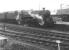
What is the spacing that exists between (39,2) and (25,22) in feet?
23.7

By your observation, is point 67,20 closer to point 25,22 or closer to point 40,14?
point 40,14

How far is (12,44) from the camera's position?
21.6 feet

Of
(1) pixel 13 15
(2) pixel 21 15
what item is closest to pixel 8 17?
(1) pixel 13 15

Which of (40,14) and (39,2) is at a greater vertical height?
(39,2)

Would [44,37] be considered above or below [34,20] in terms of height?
below

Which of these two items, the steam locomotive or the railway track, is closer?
the railway track

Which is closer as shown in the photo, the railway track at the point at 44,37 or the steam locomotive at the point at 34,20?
the railway track at the point at 44,37

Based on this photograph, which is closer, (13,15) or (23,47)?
(23,47)

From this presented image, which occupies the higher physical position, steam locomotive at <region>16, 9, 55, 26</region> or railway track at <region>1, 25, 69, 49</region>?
steam locomotive at <region>16, 9, 55, 26</region>

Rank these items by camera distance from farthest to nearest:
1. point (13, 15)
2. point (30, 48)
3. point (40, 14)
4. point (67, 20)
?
point (67, 20)
point (13, 15)
point (40, 14)
point (30, 48)

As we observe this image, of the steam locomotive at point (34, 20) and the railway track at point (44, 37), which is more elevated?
the steam locomotive at point (34, 20)

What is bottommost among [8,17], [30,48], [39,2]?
[30,48]

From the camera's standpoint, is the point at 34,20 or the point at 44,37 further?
the point at 34,20

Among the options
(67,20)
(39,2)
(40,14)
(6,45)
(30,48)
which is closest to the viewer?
(30,48)
